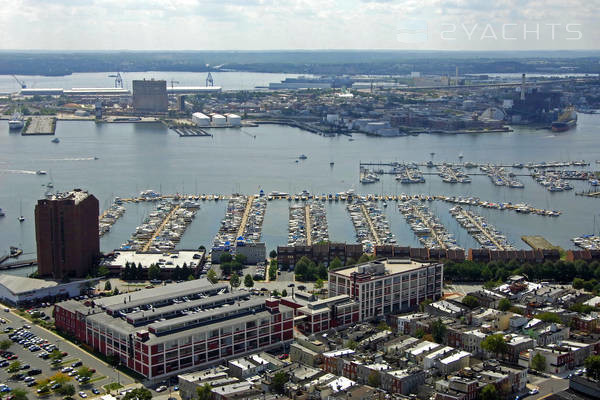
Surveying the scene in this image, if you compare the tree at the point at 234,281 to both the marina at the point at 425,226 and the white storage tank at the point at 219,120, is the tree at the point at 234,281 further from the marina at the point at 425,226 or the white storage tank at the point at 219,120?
the white storage tank at the point at 219,120

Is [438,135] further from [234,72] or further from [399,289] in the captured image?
[234,72]

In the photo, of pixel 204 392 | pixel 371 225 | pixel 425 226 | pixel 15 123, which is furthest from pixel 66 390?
pixel 15 123

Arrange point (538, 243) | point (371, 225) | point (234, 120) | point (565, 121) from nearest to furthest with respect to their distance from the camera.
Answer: point (538, 243)
point (371, 225)
point (234, 120)
point (565, 121)

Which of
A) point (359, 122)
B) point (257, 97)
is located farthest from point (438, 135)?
point (257, 97)

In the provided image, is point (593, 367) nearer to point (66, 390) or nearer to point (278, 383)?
point (278, 383)

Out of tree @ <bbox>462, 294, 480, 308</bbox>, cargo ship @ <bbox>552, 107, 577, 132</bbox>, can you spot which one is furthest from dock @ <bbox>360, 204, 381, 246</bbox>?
cargo ship @ <bbox>552, 107, 577, 132</bbox>

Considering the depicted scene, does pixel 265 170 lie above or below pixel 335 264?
above
